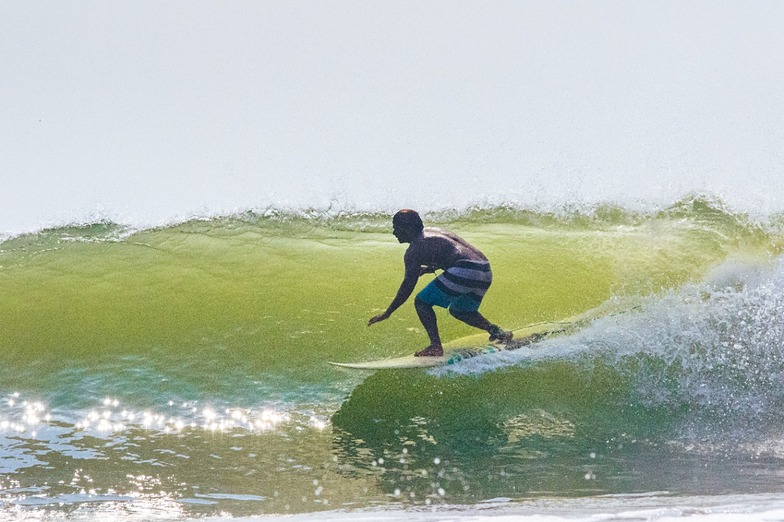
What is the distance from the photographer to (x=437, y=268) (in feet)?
24.0

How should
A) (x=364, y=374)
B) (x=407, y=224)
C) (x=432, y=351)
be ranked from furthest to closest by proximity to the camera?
(x=364, y=374)
(x=432, y=351)
(x=407, y=224)

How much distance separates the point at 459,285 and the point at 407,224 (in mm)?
698

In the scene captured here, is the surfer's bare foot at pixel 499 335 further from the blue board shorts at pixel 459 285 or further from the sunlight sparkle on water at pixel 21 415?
the sunlight sparkle on water at pixel 21 415

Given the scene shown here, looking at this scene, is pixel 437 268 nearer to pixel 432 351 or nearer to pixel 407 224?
pixel 407 224

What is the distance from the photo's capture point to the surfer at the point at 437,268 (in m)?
7.22

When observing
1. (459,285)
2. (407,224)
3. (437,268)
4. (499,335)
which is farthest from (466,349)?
(407,224)

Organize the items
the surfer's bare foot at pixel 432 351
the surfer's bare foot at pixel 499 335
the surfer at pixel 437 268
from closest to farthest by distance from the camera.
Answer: the surfer at pixel 437 268
the surfer's bare foot at pixel 432 351
the surfer's bare foot at pixel 499 335

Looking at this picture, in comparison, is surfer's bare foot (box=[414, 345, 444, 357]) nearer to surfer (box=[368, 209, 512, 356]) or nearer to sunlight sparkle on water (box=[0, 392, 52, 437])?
surfer (box=[368, 209, 512, 356])

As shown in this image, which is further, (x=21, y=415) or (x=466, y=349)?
(x=466, y=349)

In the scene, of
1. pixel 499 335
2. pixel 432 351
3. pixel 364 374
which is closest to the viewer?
pixel 432 351

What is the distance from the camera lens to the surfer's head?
7234mm

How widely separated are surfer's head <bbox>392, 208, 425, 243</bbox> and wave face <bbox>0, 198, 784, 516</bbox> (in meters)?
1.26

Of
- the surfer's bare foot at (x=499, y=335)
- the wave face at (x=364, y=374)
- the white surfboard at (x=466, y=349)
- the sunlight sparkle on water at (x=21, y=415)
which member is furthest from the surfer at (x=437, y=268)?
the sunlight sparkle on water at (x=21, y=415)

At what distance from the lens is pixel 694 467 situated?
6.27m
